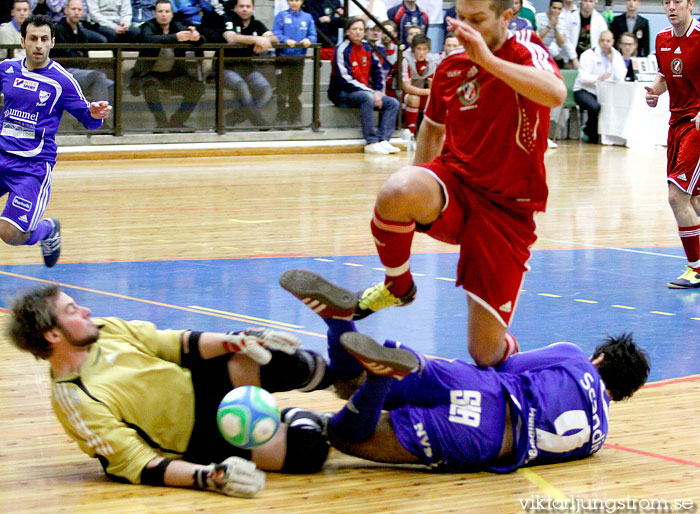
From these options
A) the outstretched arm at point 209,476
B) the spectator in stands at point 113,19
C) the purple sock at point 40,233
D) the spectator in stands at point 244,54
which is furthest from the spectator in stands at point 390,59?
the outstretched arm at point 209,476

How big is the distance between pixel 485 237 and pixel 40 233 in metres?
4.03

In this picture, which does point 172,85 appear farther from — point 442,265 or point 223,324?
point 223,324

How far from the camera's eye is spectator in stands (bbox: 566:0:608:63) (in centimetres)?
1884

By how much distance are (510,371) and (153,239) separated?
528 cm

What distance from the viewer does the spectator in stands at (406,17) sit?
1722 cm

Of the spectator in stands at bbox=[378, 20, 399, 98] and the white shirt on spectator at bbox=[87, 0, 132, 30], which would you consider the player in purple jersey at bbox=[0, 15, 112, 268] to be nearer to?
the white shirt on spectator at bbox=[87, 0, 132, 30]

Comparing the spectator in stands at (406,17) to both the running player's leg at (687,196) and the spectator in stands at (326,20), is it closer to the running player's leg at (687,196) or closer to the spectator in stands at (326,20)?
the spectator in stands at (326,20)

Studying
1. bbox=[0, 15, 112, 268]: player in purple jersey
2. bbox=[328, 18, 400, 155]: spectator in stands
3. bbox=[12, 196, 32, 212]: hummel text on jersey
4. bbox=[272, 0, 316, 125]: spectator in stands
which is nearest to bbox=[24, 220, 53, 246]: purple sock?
bbox=[0, 15, 112, 268]: player in purple jersey

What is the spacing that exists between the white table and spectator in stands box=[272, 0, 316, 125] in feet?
18.3

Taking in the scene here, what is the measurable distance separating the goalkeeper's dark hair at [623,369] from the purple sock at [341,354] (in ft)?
3.30

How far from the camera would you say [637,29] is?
765 inches

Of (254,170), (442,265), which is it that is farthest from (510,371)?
(254,170)

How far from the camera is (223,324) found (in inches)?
245

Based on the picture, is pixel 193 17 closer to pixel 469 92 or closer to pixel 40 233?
pixel 40 233
